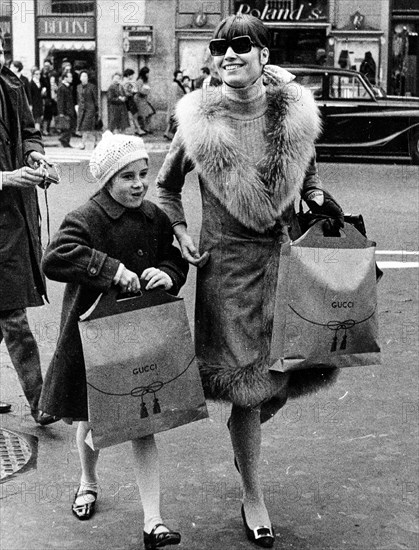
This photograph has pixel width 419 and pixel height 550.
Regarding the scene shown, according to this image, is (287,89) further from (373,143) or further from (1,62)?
(373,143)

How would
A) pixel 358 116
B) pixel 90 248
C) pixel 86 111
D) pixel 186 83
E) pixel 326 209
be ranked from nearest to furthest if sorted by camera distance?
pixel 90 248, pixel 326 209, pixel 358 116, pixel 86 111, pixel 186 83

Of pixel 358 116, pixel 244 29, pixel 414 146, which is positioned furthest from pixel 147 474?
pixel 414 146

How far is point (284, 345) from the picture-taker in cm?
393

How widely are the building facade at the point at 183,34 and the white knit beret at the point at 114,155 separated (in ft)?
80.8

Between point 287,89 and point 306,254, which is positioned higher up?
point 287,89

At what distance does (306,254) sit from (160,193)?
0.69 m

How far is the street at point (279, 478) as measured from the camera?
13.3 ft

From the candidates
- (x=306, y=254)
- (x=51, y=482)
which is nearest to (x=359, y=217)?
(x=306, y=254)

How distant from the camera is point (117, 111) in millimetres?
24625

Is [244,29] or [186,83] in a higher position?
[244,29]

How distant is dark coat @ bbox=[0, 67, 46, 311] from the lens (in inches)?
201

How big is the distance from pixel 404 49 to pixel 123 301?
2641 cm

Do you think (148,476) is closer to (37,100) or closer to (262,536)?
(262,536)

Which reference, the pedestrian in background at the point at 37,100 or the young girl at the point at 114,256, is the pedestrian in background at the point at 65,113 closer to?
the pedestrian in background at the point at 37,100
